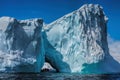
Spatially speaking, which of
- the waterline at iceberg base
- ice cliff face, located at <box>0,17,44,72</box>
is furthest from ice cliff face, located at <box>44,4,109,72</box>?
ice cliff face, located at <box>0,17,44,72</box>

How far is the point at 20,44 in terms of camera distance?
4056cm

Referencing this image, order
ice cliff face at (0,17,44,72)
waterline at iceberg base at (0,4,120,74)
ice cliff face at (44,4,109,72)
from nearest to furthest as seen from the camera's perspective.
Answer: ice cliff face at (0,17,44,72), waterline at iceberg base at (0,4,120,74), ice cliff face at (44,4,109,72)

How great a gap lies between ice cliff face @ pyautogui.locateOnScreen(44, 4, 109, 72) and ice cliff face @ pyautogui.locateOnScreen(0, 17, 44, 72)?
5.21 meters

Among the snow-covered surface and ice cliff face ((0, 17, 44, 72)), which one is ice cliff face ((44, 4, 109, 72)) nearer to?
the snow-covered surface

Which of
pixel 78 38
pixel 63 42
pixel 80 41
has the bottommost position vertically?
pixel 80 41

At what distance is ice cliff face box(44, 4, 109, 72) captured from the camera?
46188mm

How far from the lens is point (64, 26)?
4753 centimetres

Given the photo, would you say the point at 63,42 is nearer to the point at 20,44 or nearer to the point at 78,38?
the point at 78,38

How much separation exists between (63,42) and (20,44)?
9.27 metres

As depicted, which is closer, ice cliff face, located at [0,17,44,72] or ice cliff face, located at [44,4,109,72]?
ice cliff face, located at [0,17,44,72]

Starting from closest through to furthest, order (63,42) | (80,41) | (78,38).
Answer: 1. (80,41)
2. (78,38)
3. (63,42)

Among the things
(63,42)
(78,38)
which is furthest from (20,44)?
(78,38)

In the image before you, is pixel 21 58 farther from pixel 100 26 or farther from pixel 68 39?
pixel 100 26

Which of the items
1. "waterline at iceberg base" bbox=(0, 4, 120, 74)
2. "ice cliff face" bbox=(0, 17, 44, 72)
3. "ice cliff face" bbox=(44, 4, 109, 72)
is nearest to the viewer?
"ice cliff face" bbox=(0, 17, 44, 72)
